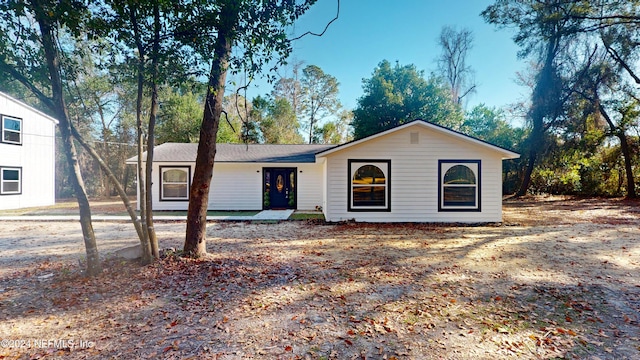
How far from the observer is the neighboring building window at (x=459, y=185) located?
400 inches

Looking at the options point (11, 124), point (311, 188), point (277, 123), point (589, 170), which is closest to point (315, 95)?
point (277, 123)

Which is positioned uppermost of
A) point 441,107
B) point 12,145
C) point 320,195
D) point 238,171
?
point 441,107

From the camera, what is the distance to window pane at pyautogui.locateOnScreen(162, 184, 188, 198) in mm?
13273

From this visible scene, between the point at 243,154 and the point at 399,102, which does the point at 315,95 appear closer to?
the point at 399,102

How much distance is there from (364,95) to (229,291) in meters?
21.1

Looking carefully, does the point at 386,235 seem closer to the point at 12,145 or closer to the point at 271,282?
the point at 271,282

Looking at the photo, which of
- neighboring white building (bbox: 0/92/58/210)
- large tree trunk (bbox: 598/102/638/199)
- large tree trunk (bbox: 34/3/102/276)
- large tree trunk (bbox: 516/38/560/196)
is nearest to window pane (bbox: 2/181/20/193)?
neighboring white building (bbox: 0/92/58/210)

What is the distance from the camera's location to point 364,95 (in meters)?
22.9

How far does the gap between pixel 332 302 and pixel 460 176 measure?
825cm

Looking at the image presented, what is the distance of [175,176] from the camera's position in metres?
13.3

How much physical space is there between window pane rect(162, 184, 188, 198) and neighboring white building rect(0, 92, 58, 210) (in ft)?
25.6

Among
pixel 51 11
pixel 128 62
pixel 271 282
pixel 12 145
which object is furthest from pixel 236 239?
pixel 12 145

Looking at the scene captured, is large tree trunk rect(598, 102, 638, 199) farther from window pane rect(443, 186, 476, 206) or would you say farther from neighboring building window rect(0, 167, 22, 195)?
neighboring building window rect(0, 167, 22, 195)

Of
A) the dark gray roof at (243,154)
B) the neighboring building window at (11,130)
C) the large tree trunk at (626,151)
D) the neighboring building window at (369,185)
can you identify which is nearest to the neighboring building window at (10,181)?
the neighboring building window at (11,130)
